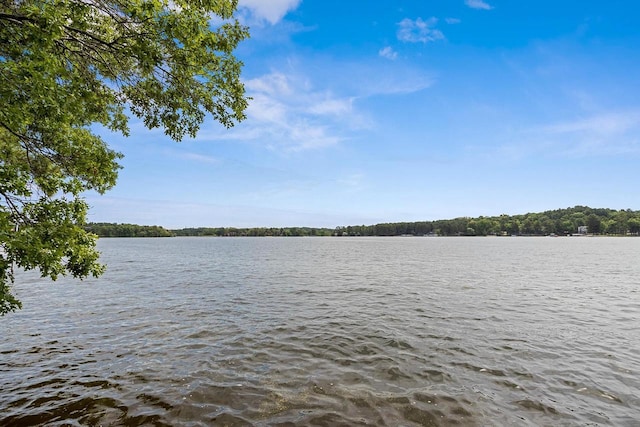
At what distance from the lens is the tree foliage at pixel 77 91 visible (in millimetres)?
6758

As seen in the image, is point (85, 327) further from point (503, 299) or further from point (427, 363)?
point (503, 299)

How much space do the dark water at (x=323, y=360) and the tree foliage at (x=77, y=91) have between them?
14.7 ft

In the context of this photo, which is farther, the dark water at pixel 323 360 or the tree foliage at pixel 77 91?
the dark water at pixel 323 360

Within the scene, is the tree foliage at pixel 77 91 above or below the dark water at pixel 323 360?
above

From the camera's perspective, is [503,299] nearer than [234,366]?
No

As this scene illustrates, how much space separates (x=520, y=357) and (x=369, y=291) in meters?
15.9

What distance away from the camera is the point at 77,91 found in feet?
27.2

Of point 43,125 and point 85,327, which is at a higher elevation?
point 43,125

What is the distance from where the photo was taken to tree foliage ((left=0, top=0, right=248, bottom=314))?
6.76 meters

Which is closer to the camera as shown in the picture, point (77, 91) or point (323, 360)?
point (77, 91)

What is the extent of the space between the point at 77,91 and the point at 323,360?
39.2 feet

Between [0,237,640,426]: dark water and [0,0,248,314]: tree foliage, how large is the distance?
4486mm

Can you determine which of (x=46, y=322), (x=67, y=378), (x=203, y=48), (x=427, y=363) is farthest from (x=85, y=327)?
(x=427, y=363)

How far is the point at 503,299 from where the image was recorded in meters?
24.7
